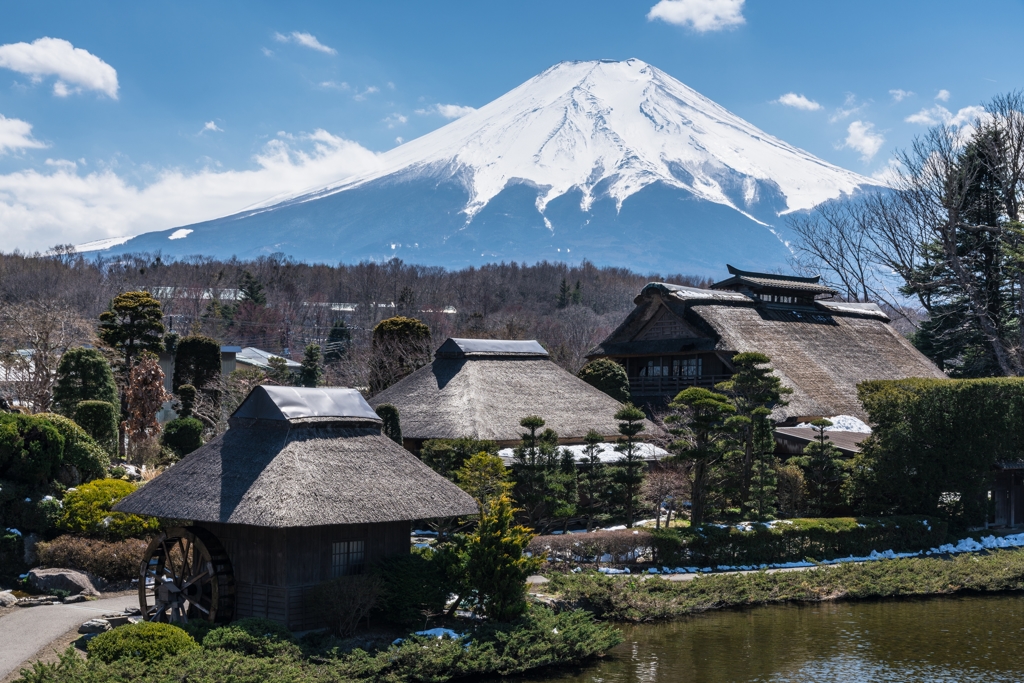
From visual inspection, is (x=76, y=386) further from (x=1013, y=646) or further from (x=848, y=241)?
(x=848, y=241)

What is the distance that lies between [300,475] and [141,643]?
12.3 ft

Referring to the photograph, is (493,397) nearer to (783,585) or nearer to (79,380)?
(783,585)

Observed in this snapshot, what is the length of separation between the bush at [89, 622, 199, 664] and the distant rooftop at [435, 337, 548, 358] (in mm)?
20930

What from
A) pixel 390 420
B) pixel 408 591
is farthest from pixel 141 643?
pixel 390 420

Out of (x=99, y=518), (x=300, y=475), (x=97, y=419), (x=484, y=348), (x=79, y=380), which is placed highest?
(x=484, y=348)

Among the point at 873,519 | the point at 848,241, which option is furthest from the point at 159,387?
the point at 848,241

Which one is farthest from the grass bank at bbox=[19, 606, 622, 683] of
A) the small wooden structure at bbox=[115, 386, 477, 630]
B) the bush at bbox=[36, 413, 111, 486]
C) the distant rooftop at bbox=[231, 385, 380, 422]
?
the bush at bbox=[36, 413, 111, 486]

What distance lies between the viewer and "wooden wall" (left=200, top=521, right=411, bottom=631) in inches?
653

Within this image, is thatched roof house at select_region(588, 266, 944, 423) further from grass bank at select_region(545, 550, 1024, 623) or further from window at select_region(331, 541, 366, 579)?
window at select_region(331, 541, 366, 579)

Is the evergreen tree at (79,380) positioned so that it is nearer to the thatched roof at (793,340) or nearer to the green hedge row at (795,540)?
the green hedge row at (795,540)

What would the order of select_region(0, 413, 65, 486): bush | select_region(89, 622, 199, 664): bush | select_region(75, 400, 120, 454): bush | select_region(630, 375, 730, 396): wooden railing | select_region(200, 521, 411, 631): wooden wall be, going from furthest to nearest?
select_region(630, 375, 730, 396): wooden railing
select_region(75, 400, 120, 454): bush
select_region(0, 413, 65, 486): bush
select_region(200, 521, 411, 631): wooden wall
select_region(89, 622, 199, 664): bush

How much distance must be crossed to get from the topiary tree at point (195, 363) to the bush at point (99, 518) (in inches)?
680

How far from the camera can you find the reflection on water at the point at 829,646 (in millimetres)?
16641

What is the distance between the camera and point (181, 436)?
2903cm
